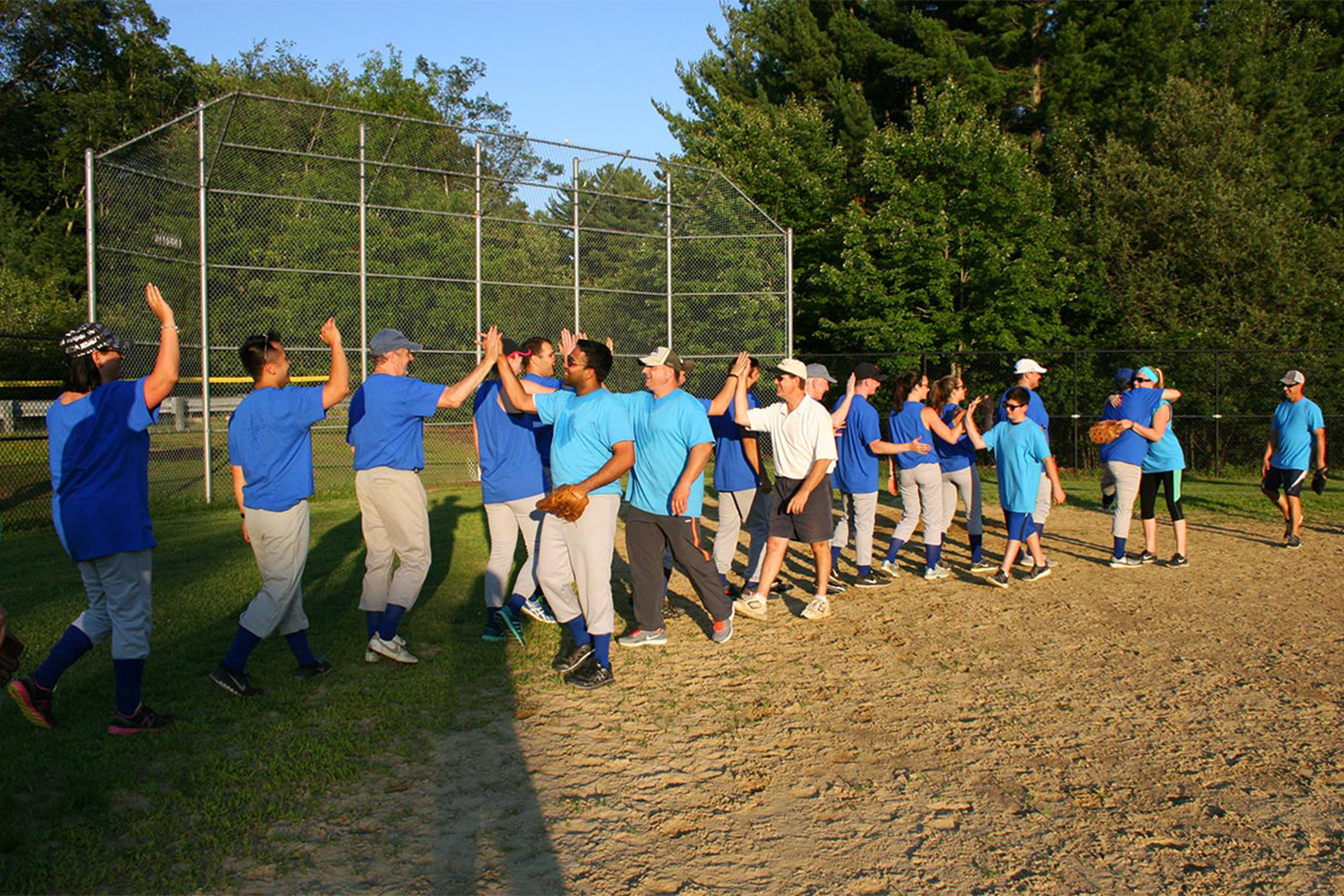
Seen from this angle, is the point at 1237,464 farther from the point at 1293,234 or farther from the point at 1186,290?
the point at 1293,234

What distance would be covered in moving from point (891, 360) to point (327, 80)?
142ft

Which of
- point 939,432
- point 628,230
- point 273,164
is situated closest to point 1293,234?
point 628,230

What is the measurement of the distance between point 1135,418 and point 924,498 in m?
2.18

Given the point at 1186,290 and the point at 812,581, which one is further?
the point at 1186,290

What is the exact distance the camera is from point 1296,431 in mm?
10539

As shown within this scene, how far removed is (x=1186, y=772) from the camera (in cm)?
456

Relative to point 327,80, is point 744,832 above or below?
below

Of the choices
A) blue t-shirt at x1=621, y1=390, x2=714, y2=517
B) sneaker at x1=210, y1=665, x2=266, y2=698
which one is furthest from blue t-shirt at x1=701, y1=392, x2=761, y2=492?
sneaker at x1=210, y1=665, x2=266, y2=698

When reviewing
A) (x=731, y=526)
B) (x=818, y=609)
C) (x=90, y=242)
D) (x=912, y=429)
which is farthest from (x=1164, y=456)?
(x=90, y=242)

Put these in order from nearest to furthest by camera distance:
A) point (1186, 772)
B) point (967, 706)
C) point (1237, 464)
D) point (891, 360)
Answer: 1. point (1186, 772)
2. point (967, 706)
3. point (1237, 464)
4. point (891, 360)

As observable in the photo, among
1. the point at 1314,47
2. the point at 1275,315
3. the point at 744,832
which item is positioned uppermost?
the point at 1314,47

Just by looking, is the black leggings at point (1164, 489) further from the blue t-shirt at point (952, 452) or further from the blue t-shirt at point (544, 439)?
the blue t-shirt at point (544, 439)

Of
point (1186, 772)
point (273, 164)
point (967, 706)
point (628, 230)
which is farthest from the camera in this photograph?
point (628, 230)

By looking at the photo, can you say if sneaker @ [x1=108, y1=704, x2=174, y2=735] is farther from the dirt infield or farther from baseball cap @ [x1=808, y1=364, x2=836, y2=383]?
baseball cap @ [x1=808, y1=364, x2=836, y2=383]
